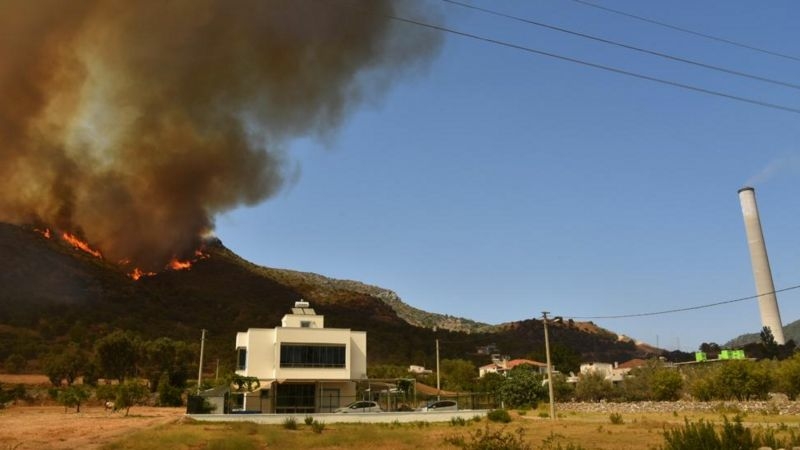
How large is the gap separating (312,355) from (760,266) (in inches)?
3953

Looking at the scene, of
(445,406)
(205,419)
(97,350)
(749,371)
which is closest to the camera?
(205,419)

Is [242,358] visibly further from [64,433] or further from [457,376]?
[457,376]

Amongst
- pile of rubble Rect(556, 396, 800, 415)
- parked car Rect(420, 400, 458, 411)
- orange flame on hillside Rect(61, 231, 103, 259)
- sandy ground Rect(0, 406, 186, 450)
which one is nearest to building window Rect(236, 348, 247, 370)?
sandy ground Rect(0, 406, 186, 450)

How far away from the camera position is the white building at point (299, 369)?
49.8 m

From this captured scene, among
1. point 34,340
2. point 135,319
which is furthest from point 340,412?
point 135,319

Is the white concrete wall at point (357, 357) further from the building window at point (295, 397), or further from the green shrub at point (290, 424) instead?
the green shrub at point (290, 424)

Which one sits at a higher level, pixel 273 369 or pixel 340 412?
pixel 273 369

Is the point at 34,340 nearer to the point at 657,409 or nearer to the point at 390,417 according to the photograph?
the point at 390,417

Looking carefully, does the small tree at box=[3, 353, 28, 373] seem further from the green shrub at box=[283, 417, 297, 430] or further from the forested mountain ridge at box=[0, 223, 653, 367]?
the green shrub at box=[283, 417, 297, 430]

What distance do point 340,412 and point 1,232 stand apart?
133 meters

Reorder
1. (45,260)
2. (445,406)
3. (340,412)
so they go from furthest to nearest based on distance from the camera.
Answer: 1. (45,260)
2. (445,406)
3. (340,412)

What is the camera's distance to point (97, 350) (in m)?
79.6

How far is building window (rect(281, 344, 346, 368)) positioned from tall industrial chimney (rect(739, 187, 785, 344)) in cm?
9706

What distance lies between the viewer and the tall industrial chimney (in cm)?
11700
